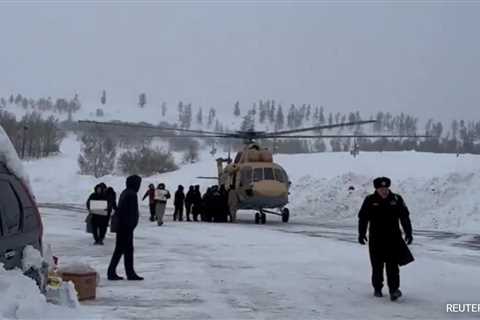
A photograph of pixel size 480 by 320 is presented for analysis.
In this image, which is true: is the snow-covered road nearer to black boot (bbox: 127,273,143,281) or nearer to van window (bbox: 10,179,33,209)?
black boot (bbox: 127,273,143,281)

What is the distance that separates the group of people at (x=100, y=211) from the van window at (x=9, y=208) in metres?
10.2

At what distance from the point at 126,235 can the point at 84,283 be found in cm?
223

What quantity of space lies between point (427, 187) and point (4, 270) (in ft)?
100

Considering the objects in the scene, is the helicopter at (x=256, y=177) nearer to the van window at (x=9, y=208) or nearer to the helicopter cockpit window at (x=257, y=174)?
the helicopter cockpit window at (x=257, y=174)

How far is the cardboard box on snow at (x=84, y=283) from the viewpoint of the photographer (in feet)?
29.3

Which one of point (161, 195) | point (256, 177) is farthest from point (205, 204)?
point (161, 195)

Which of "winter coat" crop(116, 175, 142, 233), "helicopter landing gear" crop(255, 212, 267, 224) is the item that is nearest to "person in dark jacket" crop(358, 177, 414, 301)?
"winter coat" crop(116, 175, 142, 233)

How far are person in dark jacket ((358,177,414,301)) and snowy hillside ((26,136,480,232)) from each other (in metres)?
16.5

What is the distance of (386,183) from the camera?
400 inches

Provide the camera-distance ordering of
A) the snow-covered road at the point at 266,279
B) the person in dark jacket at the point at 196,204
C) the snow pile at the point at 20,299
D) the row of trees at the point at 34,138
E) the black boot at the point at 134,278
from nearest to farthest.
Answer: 1. the snow pile at the point at 20,299
2. the snow-covered road at the point at 266,279
3. the black boot at the point at 134,278
4. the person in dark jacket at the point at 196,204
5. the row of trees at the point at 34,138

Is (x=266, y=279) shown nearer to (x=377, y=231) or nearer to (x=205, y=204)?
(x=377, y=231)

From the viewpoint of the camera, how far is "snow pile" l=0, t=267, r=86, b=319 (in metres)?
5.32

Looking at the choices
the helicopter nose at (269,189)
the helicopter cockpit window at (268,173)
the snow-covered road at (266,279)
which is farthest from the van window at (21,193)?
the helicopter cockpit window at (268,173)

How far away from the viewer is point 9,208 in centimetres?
577
